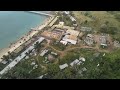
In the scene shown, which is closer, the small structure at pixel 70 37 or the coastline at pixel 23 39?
the coastline at pixel 23 39

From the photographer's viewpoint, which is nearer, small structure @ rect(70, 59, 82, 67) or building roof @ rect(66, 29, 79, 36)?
small structure @ rect(70, 59, 82, 67)

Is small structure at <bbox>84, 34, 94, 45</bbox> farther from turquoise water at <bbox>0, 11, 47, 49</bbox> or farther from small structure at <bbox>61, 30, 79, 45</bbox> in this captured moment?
turquoise water at <bbox>0, 11, 47, 49</bbox>

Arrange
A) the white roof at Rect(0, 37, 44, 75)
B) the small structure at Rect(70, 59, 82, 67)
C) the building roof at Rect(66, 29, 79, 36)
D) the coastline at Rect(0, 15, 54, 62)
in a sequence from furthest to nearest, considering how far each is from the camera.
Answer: the building roof at Rect(66, 29, 79, 36) < the coastline at Rect(0, 15, 54, 62) < the white roof at Rect(0, 37, 44, 75) < the small structure at Rect(70, 59, 82, 67)

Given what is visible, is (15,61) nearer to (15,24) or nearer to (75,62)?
(75,62)

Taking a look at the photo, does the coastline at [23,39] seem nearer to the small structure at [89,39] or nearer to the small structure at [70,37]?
the small structure at [70,37]

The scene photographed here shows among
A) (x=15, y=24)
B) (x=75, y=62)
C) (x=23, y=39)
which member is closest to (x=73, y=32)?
(x=23, y=39)

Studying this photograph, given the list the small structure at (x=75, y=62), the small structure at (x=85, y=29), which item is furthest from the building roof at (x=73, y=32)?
the small structure at (x=75, y=62)

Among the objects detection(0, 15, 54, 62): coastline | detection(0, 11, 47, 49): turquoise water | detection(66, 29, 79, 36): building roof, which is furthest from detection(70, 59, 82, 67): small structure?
detection(0, 11, 47, 49): turquoise water
